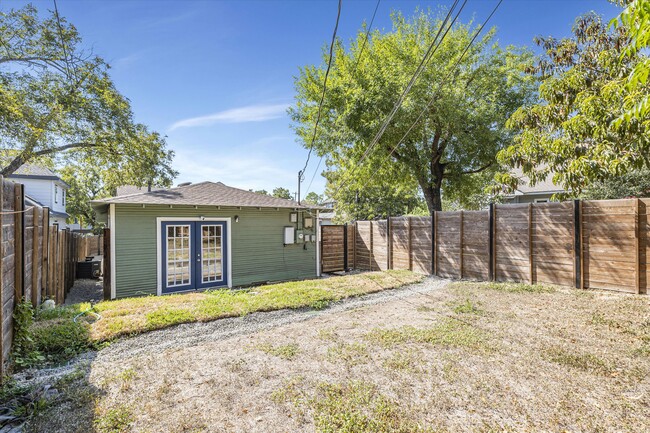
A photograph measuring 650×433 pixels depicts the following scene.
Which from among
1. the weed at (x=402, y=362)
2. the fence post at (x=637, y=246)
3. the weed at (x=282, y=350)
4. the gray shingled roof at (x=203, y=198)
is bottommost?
the weed at (x=282, y=350)

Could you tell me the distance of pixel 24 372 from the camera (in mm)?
3420

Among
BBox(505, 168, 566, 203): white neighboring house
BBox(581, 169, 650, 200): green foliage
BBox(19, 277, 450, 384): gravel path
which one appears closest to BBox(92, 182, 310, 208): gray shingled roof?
BBox(19, 277, 450, 384): gravel path

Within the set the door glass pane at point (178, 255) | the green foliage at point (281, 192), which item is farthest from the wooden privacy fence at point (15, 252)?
the green foliage at point (281, 192)

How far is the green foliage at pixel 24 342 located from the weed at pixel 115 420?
1.78m

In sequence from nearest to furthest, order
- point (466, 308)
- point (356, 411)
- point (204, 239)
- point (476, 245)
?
point (356, 411)
point (466, 308)
point (476, 245)
point (204, 239)

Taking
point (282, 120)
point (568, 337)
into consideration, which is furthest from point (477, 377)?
point (282, 120)

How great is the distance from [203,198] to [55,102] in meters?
7.80

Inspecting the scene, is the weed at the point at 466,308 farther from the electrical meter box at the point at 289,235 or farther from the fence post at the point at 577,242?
the electrical meter box at the point at 289,235

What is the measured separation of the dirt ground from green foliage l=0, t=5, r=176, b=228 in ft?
38.5

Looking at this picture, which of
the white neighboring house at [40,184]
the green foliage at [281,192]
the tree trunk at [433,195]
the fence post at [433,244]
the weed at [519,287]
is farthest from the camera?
the green foliage at [281,192]

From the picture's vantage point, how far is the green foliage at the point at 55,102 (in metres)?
11.1

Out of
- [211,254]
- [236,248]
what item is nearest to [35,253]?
[211,254]

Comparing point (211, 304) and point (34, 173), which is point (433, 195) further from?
point (34, 173)

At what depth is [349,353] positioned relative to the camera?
3.98 meters
